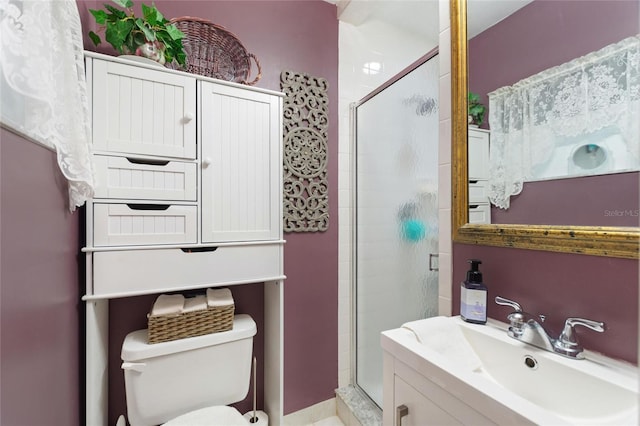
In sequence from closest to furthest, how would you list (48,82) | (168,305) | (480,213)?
1. (48,82)
2. (480,213)
3. (168,305)

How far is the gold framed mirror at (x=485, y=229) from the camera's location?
0.59 m

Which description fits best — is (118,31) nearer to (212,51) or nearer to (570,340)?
(212,51)

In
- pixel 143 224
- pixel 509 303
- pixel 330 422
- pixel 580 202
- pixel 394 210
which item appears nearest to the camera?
pixel 580 202

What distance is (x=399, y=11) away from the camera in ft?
5.45

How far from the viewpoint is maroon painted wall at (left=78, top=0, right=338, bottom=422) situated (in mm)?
1438

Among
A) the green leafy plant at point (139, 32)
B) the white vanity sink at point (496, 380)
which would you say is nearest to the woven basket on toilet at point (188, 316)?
the white vanity sink at point (496, 380)

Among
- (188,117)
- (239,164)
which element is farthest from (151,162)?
(239,164)

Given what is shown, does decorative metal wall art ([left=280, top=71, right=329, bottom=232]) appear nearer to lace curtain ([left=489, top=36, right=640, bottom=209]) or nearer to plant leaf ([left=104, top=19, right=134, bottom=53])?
plant leaf ([left=104, top=19, right=134, bottom=53])

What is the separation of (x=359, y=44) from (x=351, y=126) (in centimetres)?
53

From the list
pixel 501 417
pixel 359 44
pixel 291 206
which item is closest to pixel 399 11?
pixel 359 44

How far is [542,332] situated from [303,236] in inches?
43.0

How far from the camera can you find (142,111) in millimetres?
996

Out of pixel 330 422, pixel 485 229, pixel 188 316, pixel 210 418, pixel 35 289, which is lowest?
pixel 330 422

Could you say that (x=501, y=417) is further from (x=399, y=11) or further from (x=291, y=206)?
(x=399, y=11)
